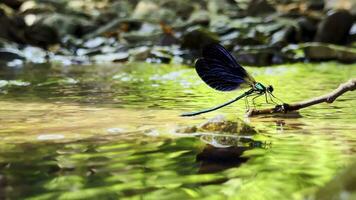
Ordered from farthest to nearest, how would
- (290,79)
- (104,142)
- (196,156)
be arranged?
(290,79) → (104,142) → (196,156)

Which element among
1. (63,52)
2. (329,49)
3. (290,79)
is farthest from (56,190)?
(63,52)

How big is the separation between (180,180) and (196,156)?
318 mm

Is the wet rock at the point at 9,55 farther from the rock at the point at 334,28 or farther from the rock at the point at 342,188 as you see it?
the rock at the point at 342,188

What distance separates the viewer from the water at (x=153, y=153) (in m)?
1.70

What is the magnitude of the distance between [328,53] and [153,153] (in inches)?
300

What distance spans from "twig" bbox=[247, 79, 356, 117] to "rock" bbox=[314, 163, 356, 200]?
4.31 feet

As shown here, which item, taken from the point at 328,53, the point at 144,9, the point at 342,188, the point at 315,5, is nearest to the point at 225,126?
the point at 342,188

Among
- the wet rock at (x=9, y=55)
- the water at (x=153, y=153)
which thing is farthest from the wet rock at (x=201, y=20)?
the water at (x=153, y=153)

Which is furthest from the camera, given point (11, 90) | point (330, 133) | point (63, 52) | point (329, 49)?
point (63, 52)

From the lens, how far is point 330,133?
255 centimetres

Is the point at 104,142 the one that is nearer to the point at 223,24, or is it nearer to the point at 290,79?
the point at 290,79

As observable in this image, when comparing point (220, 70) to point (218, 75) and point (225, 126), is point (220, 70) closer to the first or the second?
point (218, 75)

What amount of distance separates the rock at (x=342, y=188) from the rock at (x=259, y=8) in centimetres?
1339

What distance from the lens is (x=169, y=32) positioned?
470 inches
